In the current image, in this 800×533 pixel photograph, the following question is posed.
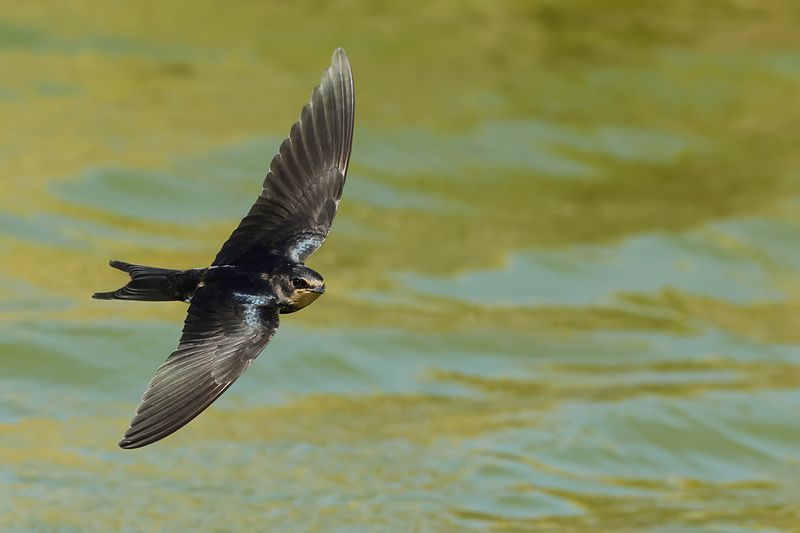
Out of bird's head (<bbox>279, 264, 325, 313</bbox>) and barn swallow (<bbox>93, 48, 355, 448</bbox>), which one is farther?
bird's head (<bbox>279, 264, 325, 313</bbox>)

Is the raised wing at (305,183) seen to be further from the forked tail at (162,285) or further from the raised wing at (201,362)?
the raised wing at (201,362)

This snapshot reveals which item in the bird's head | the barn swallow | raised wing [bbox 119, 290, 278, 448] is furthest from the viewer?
the bird's head

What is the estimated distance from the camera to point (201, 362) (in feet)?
15.3

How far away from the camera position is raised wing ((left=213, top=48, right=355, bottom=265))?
5.24 metres

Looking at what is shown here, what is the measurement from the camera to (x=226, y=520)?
21.4 feet

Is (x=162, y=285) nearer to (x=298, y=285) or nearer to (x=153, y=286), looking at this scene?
(x=153, y=286)

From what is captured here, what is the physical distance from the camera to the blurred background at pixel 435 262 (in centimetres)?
710

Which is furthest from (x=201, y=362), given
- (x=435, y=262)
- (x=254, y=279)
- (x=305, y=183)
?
(x=435, y=262)

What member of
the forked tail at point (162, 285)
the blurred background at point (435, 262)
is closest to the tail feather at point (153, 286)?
the forked tail at point (162, 285)

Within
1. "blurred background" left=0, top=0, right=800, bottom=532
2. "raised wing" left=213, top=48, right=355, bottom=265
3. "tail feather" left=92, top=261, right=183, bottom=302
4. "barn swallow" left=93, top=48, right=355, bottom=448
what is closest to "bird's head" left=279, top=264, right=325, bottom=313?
"barn swallow" left=93, top=48, right=355, bottom=448

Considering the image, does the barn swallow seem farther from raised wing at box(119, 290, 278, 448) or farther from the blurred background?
the blurred background

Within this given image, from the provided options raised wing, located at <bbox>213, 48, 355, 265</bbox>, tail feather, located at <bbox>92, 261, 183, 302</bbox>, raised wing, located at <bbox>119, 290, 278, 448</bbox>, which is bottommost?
raised wing, located at <bbox>119, 290, 278, 448</bbox>

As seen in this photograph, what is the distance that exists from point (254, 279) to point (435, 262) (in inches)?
186

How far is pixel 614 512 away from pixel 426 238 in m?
3.38
